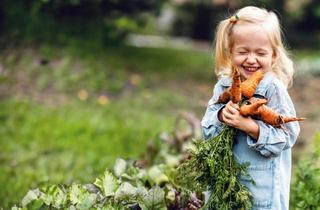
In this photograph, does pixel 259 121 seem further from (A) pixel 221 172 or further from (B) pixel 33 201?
(B) pixel 33 201

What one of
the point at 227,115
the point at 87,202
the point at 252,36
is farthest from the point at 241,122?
the point at 87,202

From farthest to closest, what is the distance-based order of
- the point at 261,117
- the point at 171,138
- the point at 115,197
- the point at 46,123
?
the point at 46,123, the point at 171,138, the point at 115,197, the point at 261,117

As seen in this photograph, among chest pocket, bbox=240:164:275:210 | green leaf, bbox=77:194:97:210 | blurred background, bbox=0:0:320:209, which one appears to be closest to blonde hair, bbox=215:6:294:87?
chest pocket, bbox=240:164:275:210

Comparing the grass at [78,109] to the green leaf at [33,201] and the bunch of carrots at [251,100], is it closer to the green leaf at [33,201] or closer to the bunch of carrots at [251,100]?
the green leaf at [33,201]

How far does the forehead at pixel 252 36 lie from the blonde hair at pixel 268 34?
0.02 m

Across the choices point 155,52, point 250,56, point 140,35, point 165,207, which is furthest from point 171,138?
point 140,35

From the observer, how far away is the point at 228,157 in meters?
3.02

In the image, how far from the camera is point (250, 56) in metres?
3.07

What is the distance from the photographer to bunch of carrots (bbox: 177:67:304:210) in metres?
2.93

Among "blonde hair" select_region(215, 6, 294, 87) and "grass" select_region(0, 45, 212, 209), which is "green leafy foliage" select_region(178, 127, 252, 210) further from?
"grass" select_region(0, 45, 212, 209)

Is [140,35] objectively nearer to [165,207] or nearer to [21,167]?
[21,167]

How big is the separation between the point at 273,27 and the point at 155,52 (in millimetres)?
9369

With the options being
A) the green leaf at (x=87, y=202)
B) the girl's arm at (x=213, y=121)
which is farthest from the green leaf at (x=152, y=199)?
the girl's arm at (x=213, y=121)

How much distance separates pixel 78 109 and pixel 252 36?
4490 mm
